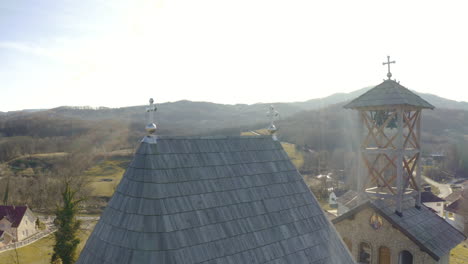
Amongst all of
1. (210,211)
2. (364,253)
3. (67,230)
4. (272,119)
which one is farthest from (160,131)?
(210,211)

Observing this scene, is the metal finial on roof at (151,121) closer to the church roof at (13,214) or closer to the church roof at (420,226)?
the church roof at (420,226)

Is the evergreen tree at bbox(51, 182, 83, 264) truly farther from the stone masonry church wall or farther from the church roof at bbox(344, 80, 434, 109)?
the church roof at bbox(344, 80, 434, 109)

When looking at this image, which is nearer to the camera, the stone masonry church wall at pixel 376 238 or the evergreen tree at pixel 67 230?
the stone masonry church wall at pixel 376 238

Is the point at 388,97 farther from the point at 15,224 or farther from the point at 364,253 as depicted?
the point at 15,224

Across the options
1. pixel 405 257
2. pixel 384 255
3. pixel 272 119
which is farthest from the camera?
pixel 384 255

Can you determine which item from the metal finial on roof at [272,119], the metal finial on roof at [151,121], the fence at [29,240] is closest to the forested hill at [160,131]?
the fence at [29,240]
